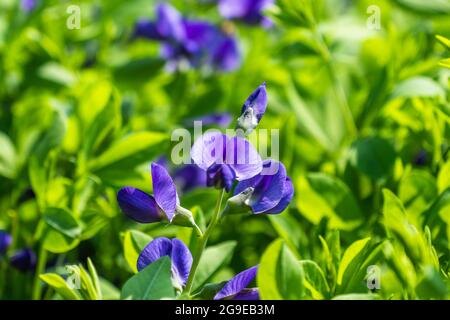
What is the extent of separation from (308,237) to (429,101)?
1.08 ft

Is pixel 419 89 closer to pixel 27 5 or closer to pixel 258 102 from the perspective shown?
pixel 258 102

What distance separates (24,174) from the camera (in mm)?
1557

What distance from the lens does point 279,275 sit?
880 mm

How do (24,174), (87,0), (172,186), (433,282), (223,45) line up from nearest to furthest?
(433,282) < (172,186) < (24,174) < (223,45) < (87,0)

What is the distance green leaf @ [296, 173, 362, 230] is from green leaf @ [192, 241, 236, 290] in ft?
0.57

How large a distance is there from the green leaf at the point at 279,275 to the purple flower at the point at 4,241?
0.69 metres

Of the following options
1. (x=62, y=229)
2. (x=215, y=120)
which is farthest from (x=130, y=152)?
(x=215, y=120)

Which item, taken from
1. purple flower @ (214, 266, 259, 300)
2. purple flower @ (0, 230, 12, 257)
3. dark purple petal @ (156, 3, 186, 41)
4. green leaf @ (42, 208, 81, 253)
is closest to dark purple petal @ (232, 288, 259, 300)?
purple flower @ (214, 266, 259, 300)

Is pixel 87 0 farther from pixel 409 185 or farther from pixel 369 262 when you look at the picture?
pixel 369 262

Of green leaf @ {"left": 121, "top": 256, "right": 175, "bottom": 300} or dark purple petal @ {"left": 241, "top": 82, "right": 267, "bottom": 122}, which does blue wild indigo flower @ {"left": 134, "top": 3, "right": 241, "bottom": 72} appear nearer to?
dark purple petal @ {"left": 241, "top": 82, "right": 267, "bottom": 122}

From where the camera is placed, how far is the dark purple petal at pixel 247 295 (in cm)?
98

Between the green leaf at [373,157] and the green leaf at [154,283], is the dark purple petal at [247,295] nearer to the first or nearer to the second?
the green leaf at [154,283]

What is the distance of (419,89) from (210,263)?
1.56 ft
